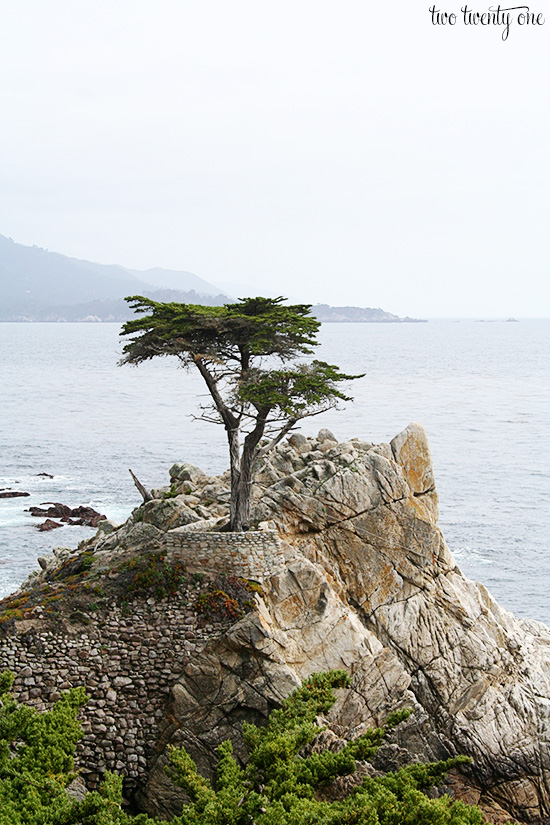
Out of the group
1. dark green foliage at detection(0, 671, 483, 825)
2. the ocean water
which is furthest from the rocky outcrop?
dark green foliage at detection(0, 671, 483, 825)

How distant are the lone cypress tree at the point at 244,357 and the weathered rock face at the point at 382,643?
6.50ft

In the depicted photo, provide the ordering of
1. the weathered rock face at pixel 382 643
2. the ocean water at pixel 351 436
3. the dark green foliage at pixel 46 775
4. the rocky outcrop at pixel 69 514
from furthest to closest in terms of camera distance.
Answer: the rocky outcrop at pixel 69 514
the ocean water at pixel 351 436
the weathered rock face at pixel 382 643
the dark green foliage at pixel 46 775

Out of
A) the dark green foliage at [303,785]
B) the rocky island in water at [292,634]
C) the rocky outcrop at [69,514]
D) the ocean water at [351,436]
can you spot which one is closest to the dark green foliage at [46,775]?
the dark green foliage at [303,785]

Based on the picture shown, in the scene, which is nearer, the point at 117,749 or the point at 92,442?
the point at 117,749

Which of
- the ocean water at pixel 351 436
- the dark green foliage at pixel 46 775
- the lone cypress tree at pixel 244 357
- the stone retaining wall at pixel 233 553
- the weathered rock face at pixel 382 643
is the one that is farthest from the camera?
the ocean water at pixel 351 436

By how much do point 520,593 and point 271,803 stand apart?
27422mm

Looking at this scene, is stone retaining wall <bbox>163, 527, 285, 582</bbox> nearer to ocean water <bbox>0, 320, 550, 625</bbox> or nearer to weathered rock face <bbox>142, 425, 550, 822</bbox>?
weathered rock face <bbox>142, 425, 550, 822</bbox>

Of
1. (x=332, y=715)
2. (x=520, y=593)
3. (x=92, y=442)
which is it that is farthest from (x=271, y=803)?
(x=92, y=442)

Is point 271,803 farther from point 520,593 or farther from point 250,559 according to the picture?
point 520,593

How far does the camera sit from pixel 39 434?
78062mm

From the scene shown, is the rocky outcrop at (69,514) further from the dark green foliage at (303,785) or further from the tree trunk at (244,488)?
the dark green foliage at (303,785)

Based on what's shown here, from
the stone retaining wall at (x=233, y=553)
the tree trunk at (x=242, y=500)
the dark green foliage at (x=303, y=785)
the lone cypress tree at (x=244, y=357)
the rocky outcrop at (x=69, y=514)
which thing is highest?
the lone cypress tree at (x=244, y=357)

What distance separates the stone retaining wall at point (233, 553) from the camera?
76.8ft

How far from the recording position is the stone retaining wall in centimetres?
2341
